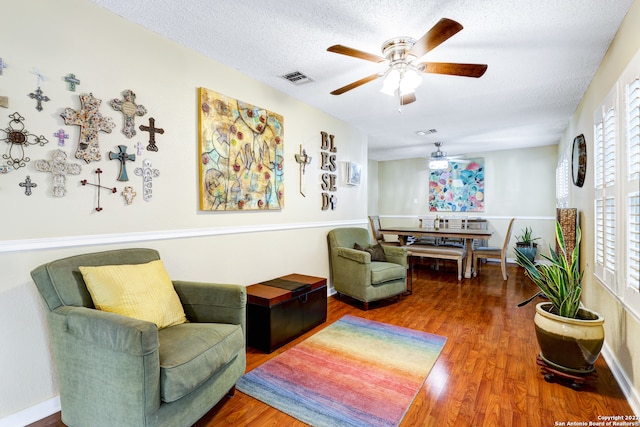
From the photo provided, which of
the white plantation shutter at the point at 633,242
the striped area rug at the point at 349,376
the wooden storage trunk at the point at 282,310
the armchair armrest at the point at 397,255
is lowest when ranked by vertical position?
the striped area rug at the point at 349,376

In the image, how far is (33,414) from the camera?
1624mm

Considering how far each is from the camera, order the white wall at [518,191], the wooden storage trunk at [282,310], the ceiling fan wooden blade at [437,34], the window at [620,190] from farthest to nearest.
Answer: the white wall at [518,191], the wooden storage trunk at [282,310], the window at [620,190], the ceiling fan wooden blade at [437,34]

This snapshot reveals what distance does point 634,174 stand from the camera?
1629 millimetres

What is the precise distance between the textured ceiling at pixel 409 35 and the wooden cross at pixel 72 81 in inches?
20.6

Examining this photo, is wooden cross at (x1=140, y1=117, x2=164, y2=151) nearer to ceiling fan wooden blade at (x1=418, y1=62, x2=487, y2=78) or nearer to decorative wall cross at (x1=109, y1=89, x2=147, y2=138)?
decorative wall cross at (x1=109, y1=89, x2=147, y2=138)

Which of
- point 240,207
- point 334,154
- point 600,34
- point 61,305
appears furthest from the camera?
point 334,154

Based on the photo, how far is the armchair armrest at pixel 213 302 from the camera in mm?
1853

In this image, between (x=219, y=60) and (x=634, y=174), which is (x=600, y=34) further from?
(x=219, y=60)

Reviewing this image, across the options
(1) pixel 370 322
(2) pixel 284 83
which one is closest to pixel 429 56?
(2) pixel 284 83

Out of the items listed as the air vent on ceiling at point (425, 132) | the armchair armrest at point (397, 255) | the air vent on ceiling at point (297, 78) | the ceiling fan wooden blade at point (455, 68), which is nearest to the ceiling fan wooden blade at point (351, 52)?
the ceiling fan wooden blade at point (455, 68)

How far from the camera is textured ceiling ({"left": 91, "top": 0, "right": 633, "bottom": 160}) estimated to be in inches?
73.0

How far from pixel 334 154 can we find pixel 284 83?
1.32 m

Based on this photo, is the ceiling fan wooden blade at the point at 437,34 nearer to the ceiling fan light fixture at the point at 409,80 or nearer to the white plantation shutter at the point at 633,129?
the ceiling fan light fixture at the point at 409,80

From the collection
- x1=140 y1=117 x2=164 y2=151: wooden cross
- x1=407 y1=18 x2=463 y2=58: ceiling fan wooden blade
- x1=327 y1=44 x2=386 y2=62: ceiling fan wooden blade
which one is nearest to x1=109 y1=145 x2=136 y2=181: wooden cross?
x1=140 y1=117 x2=164 y2=151: wooden cross
